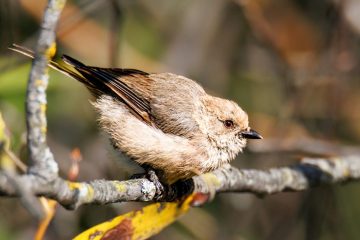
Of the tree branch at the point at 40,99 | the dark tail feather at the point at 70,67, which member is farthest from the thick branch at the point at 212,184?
the dark tail feather at the point at 70,67

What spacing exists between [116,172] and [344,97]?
255 cm

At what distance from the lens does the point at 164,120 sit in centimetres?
407

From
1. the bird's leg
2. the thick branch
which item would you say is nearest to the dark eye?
the thick branch

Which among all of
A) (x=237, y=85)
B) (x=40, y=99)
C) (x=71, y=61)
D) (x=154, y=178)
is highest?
(x=237, y=85)

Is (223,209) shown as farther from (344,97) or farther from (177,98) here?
(177,98)

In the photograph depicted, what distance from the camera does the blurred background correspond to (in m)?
5.63

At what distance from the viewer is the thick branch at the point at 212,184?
7.52 feet

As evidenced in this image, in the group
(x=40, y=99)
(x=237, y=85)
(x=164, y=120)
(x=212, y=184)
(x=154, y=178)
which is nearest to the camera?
(x=40, y=99)

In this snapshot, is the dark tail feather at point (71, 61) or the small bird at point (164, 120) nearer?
the small bird at point (164, 120)

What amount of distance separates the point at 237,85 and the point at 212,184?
340 cm

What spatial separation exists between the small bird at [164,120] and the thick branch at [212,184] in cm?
10

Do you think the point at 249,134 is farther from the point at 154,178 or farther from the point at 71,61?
the point at 71,61

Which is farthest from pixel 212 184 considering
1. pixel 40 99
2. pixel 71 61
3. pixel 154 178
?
pixel 40 99

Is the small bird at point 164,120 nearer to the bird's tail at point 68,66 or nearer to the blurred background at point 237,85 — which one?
the bird's tail at point 68,66
